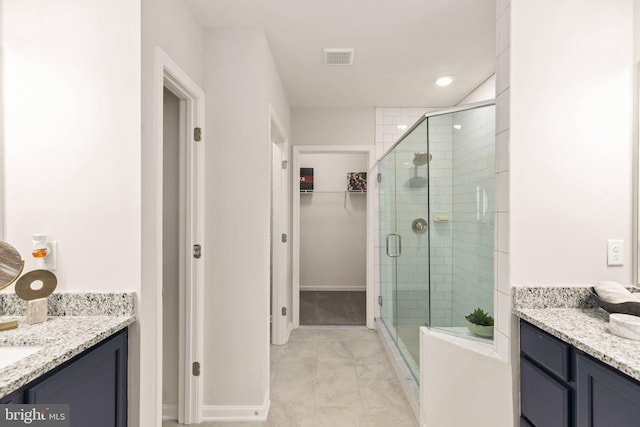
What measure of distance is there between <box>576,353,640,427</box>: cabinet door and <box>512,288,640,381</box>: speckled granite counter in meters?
0.04

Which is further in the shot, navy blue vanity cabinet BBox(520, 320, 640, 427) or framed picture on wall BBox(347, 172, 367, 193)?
framed picture on wall BBox(347, 172, 367, 193)

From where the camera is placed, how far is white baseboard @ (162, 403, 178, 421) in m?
2.19

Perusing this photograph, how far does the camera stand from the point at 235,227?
88.4 inches

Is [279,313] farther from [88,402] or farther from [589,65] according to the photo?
[589,65]

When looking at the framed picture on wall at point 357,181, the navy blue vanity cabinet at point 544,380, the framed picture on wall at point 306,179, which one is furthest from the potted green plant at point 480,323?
the framed picture on wall at point 306,179

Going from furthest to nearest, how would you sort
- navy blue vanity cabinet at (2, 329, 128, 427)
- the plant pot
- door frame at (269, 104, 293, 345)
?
door frame at (269, 104, 293, 345) → the plant pot → navy blue vanity cabinet at (2, 329, 128, 427)

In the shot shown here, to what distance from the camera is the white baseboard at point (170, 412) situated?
2189 millimetres

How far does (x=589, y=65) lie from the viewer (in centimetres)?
155

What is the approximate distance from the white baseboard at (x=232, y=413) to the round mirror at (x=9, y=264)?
1415mm

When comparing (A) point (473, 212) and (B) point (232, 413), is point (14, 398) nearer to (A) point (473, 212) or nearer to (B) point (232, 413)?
(B) point (232, 413)

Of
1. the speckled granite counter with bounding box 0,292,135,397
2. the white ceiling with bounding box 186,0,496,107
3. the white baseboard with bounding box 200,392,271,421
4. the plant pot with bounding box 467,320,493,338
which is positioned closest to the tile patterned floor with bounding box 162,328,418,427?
the white baseboard with bounding box 200,392,271,421

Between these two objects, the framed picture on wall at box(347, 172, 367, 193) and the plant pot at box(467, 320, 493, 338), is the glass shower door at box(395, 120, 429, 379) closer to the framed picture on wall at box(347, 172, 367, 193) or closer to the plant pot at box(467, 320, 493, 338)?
the plant pot at box(467, 320, 493, 338)

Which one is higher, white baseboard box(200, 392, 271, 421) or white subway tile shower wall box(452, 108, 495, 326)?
white subway tile shower wall box(452, 108, 495, 326)

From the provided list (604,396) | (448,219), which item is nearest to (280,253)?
(448,219)
